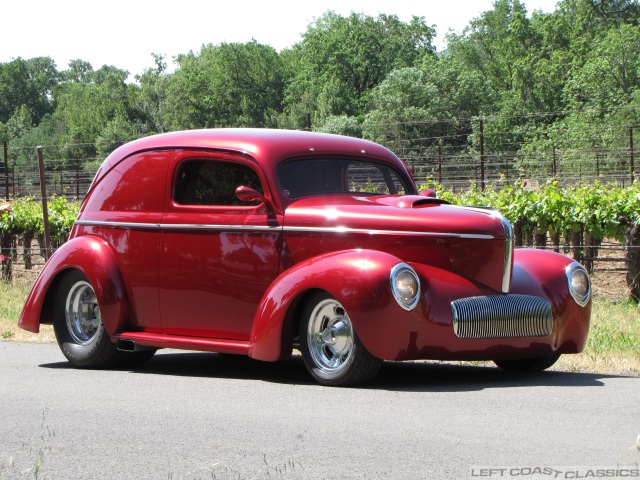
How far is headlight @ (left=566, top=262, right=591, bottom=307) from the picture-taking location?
7.98 meters

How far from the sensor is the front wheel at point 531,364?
808cm

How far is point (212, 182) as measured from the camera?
861cm

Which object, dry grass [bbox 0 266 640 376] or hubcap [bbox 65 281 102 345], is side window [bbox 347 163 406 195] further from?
hubcap [bbox 65 281 102 345]

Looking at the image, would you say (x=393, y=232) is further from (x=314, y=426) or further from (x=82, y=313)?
(x=82, y=313)

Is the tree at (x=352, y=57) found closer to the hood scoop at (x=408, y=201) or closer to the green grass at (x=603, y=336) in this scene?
the green grass at (x=603, y=336)

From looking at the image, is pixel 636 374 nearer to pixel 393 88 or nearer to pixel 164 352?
pixel 164 352

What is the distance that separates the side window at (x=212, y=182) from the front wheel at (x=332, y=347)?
1299 mm

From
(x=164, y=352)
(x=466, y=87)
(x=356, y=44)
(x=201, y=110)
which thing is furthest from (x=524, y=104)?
(x=164, y=352)

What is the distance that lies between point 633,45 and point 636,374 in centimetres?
7163

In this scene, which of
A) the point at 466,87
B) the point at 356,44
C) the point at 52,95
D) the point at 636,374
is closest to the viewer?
the point at 636,374

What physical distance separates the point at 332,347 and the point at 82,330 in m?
2.81

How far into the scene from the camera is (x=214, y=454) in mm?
5117

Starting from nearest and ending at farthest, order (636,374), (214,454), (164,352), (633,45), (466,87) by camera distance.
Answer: (214,454)
(636,374)
(164,352)
(633,45)
(466,87)

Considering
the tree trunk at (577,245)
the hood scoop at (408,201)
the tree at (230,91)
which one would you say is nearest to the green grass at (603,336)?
the tree trunk at (577,245)
